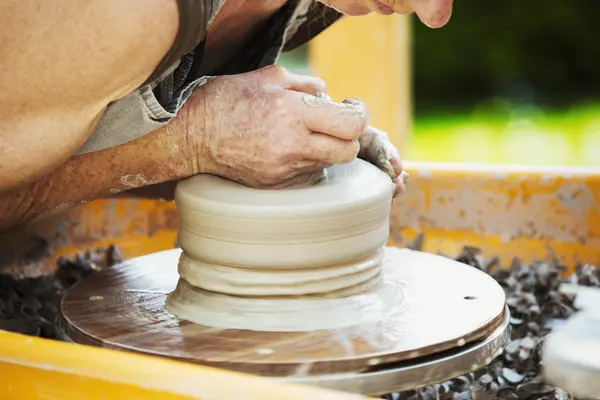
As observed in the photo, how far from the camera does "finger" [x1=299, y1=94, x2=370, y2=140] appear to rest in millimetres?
1396

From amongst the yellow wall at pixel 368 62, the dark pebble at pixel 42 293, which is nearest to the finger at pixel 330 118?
the dark pebble at pixel 42 293

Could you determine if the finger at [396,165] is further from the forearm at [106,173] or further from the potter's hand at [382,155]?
the forearm at [106,173]

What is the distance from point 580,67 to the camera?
6.13 metres

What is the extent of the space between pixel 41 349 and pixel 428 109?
5073 mm

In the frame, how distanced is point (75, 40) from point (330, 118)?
1.22 ft

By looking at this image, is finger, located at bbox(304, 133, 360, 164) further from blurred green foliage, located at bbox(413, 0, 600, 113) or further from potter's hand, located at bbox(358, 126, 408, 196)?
blurred green foliage, located at bbox(413, 0, 600, 113)

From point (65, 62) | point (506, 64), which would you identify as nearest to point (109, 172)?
point (65, 62)

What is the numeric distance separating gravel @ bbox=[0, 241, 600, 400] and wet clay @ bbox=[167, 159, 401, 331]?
25cm

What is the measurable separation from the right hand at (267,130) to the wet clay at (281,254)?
3 cm

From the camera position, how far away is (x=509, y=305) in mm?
1846

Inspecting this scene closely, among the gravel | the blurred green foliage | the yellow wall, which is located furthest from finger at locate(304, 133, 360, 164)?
the blurred green foliage

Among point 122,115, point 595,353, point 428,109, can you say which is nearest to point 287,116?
point 122,115

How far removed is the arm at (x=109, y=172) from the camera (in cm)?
146

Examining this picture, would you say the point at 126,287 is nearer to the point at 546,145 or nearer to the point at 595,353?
the point at 595,353
